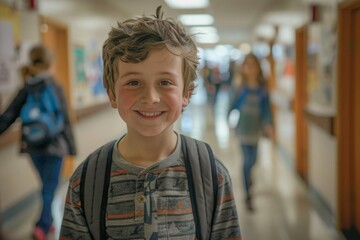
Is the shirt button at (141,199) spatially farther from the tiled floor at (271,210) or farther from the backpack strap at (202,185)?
the tiled floor at (271,210)

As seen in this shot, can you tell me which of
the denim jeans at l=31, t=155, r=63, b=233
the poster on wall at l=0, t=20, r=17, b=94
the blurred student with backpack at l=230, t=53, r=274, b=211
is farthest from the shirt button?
the poster on wall at l=0, t=20, r=17, b=94

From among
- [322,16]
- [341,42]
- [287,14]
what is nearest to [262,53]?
[287,14]

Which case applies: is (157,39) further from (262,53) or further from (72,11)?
(262,53)

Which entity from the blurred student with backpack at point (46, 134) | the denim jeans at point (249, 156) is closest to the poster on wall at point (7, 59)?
the blurred student with backpack at point (46, 134)

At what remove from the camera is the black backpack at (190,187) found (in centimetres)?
A: 93

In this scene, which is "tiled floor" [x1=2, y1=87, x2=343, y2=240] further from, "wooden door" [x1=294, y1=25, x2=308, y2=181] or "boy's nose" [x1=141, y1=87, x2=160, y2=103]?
"boy's nose" [x1=141, y1=87, x2=160, y2=103]

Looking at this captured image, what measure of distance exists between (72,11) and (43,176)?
2.17 metres

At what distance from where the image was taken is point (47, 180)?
8.95ft

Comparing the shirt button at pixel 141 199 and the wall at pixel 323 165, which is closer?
the shirt button at pixel 141 199

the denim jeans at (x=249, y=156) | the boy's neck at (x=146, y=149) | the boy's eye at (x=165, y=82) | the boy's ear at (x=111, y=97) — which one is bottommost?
the denim jeans at (x=249, y=156)

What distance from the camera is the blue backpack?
2564 millimetres

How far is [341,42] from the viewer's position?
10.7ft

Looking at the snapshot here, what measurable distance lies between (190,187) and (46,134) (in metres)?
1.94

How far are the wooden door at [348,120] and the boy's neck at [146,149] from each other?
255 centimetres
